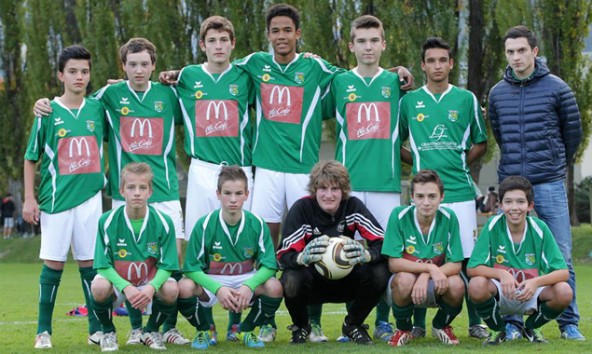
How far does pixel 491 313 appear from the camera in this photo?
217 inches

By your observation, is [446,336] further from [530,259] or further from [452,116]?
[452,116]

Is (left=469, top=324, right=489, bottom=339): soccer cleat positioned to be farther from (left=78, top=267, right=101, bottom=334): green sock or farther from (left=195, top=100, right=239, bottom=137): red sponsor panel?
(left=78, top=267, right=101, bottom=334): green sock

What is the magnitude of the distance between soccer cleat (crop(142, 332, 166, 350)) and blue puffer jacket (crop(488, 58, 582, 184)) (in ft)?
8.24

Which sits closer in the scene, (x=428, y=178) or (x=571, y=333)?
(x=428, y=178)

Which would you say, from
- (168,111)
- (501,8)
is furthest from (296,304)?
(501,8)

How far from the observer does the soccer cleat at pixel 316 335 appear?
580 cm

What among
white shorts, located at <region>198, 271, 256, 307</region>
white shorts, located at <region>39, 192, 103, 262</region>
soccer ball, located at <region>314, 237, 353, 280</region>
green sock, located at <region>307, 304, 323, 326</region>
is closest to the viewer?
soccer ball, located at <region>314, 237, 353, 280</region>

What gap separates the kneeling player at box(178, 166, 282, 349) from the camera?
5.53 m

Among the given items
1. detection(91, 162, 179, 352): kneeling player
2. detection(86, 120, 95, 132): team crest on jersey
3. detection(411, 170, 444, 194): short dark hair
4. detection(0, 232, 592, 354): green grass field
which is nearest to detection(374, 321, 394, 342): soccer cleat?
detection(0, 232, 592, 354): green grass field

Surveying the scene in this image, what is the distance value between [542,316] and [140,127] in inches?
113

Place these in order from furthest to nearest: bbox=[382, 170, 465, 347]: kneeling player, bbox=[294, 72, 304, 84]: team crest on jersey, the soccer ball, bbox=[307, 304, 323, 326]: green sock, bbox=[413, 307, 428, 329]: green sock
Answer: bbox=[294, 72, 304, 84]: team crest on jersey < bbox=[413, 307, 428, 329]: green sock < bbox=[307, 304, 323, 326]: green sock < bbox=[382, 170, 465, 347]: kneeling player < the soccer ball

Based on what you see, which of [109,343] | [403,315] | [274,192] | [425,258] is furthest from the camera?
[274,192]

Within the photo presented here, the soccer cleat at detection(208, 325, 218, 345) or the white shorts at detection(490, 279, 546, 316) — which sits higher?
the white shorts at detection(490, 279, 546, 316)

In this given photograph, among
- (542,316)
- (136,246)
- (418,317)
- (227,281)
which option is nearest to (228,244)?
(227,281)
